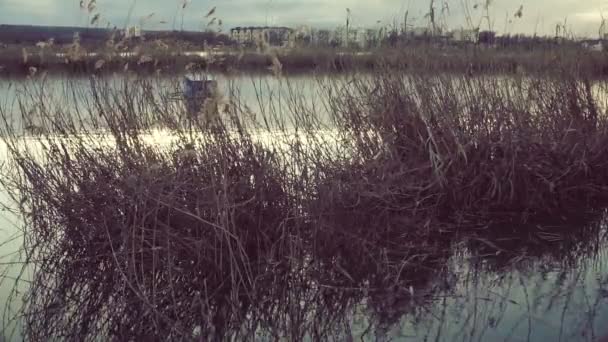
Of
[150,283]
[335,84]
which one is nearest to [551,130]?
[335,84]

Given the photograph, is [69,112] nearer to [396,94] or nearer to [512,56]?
[396,94]

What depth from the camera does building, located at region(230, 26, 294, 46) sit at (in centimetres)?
394

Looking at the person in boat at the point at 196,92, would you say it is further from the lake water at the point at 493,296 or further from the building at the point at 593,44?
the building at the point at 593,44

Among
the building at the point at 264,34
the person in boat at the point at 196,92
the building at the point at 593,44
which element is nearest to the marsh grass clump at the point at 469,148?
the building at the point at 264,34

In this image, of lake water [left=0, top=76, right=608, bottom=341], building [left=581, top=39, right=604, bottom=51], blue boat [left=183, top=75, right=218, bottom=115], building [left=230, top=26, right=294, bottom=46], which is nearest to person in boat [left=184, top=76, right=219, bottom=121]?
blue boat [left=183, top=75, right=218, bottom=115]

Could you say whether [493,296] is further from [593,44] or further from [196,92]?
[593,44]

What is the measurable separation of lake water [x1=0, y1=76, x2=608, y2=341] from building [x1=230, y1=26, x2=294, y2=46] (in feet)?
4.71

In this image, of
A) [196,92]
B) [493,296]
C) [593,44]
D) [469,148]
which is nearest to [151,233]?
[196,92]

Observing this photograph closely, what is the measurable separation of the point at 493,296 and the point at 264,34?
1.93m

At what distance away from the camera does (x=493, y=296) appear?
8.67 ft

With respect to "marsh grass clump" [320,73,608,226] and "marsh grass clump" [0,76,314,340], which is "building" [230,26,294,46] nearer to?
"marsh grass clump" [320,73,608,226]

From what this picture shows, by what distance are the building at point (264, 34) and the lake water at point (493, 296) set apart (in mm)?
1437

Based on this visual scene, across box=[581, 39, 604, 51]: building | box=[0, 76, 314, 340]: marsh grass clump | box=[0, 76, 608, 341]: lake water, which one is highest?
box=[581, 39, 604, 51]: building

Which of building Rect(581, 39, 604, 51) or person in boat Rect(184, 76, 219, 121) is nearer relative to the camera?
person in boat Rect(184, 76, 219, 121)
